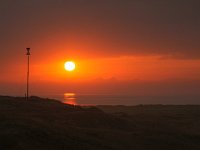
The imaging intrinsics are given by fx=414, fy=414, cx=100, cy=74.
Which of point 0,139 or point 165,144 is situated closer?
point 0,139

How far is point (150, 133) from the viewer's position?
32.9m

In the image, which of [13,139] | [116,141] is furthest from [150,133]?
[13,139]

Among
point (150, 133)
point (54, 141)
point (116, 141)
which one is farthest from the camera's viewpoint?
point (150, 133)

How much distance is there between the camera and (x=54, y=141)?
24578 mm

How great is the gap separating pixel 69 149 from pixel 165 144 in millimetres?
9060

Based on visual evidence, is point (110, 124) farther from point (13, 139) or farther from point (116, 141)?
point (13, 139)

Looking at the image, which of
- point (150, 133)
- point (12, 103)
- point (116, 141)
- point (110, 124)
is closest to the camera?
point (116, 141)

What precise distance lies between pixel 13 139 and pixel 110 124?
14.2 metres

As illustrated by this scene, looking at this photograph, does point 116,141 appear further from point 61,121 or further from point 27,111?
point 27,111

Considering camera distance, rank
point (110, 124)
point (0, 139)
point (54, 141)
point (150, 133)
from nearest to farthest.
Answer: point (0, 139) < point (54, 141) < point (150, 133) < point (110, 124)

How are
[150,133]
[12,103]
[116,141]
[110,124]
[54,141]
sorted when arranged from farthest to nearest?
A: 1. [12,103]
2. [110,124]
3. [150,133]
4. [116,141]
5. [54,141]

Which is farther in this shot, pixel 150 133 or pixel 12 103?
pixel 12 103

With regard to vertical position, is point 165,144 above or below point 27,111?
below

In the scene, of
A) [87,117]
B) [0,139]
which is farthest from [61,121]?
[0,139]
